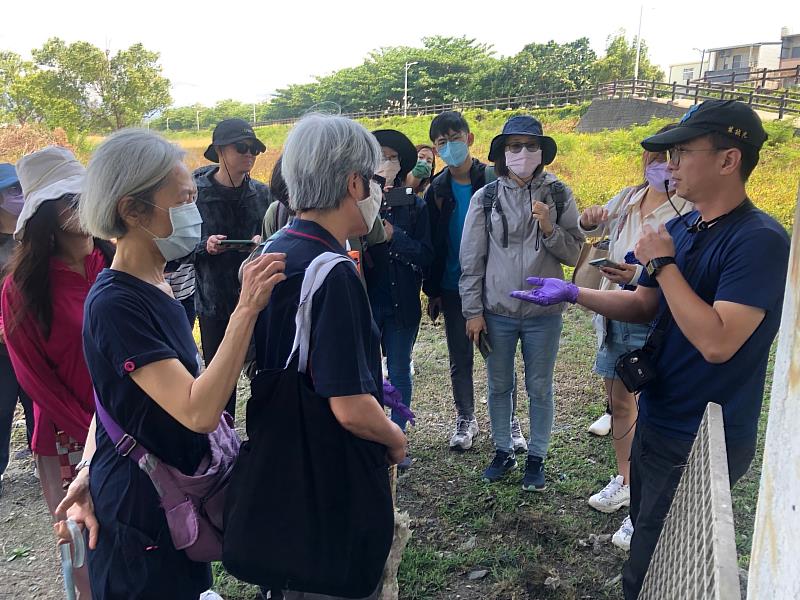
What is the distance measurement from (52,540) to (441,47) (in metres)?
42.1

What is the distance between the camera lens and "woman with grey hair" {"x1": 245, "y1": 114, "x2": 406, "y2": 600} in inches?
55.2

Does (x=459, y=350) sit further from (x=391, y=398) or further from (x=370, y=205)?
(x=370, y=205)

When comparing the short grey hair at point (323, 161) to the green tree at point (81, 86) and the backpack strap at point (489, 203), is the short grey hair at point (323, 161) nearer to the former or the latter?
the backpack strap at point (489, 203)

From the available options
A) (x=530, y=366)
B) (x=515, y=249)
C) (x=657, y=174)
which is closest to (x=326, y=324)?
(x=515, y=249)

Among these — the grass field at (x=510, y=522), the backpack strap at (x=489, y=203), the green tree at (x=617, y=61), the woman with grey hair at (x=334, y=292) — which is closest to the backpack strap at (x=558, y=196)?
the backpack strap at (x=489, y=203)

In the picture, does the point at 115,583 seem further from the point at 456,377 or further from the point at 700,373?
the point at 456,377

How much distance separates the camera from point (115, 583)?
1.48m

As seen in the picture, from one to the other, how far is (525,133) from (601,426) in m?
2.08

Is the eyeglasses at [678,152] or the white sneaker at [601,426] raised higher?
the eyeglasses at [678,152]

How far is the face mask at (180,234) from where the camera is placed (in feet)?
5.16

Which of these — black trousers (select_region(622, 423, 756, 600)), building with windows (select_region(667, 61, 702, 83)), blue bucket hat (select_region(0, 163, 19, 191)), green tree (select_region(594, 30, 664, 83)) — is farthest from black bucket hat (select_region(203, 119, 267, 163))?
building with windows (select_region(667, 61, 702, 83))

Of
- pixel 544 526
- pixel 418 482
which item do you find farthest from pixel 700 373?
pixel 418 482

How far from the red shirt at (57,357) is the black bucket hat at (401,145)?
6.25 ft

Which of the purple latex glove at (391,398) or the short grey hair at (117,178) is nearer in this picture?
the short grey hair at (117,178)
